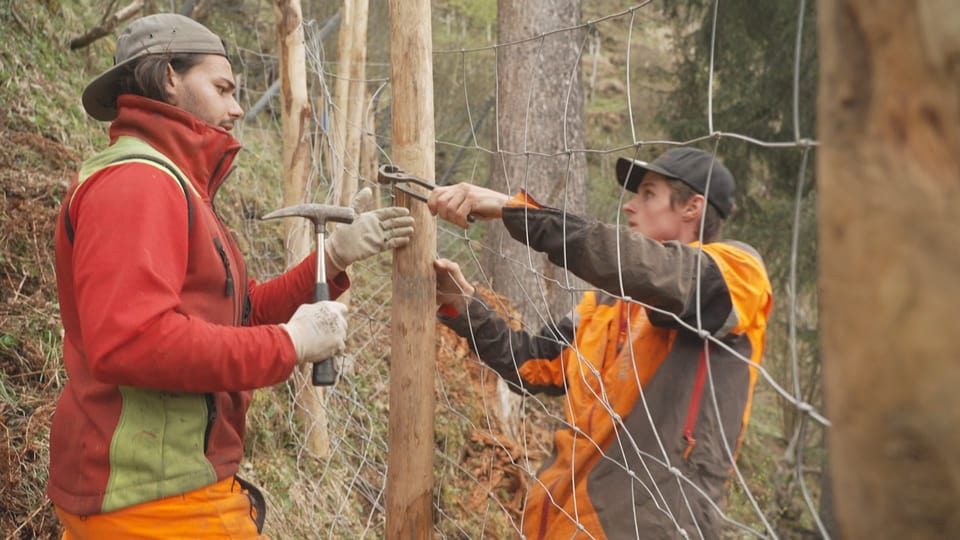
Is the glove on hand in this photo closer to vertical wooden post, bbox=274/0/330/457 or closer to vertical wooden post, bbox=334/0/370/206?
vertical wooden post, bbox=274/0/330/457

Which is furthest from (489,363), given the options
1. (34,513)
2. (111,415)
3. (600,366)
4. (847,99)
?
(847,99)

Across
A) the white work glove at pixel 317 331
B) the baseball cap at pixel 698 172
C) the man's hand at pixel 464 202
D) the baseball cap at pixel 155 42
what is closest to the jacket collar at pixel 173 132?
the baseball cap at pixel 155 42

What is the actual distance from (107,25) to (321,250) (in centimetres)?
373

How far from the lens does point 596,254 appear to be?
7.19 ft

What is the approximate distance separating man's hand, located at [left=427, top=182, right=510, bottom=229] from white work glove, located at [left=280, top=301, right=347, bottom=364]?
1.50 feet

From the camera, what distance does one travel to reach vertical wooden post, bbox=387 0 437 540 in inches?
98.7

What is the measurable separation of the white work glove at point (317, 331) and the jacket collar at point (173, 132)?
0.40 meters

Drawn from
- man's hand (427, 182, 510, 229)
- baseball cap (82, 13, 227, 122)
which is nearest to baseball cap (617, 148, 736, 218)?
man's hand (427, 182, 510, 229)

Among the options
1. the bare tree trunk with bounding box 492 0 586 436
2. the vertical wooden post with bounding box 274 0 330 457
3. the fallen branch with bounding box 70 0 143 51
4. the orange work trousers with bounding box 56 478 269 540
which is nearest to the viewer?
the orange work trousers with bounding box 56 478 269 540

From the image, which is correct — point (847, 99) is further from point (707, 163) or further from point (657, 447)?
point (707, 163)

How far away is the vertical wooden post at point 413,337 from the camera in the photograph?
98.7 inches

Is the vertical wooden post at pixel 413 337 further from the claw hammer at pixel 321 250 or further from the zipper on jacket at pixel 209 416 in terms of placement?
the zipper on jacket at pixel 209 416

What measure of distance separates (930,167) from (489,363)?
92.2 inches

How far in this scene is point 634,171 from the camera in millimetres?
2814
